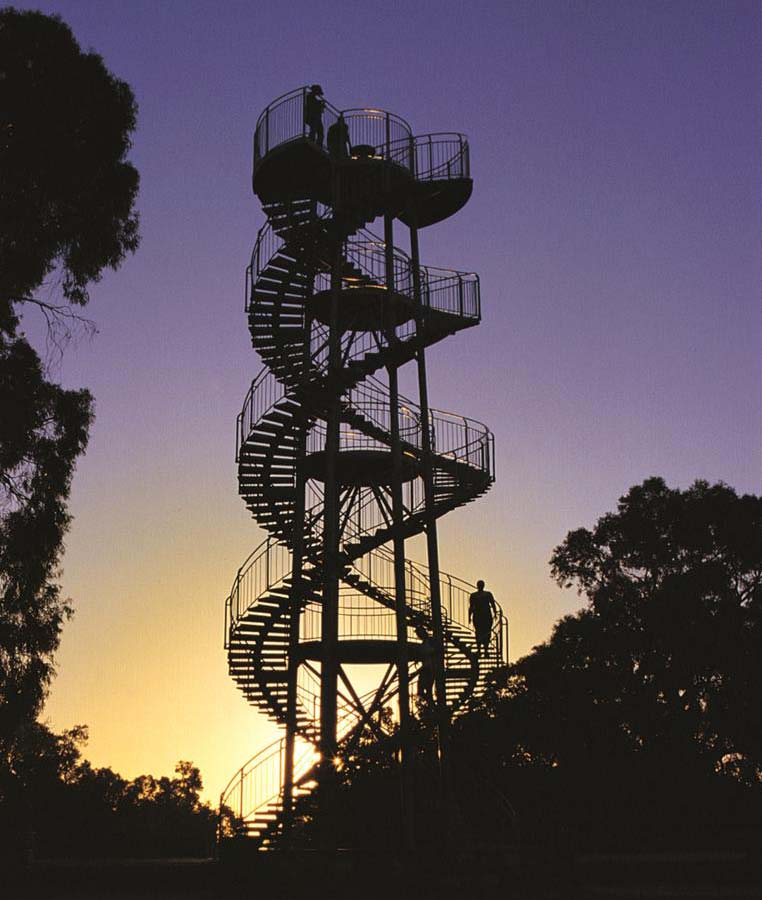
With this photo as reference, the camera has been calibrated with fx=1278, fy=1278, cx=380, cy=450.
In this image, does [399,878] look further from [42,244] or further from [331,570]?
[42,244]

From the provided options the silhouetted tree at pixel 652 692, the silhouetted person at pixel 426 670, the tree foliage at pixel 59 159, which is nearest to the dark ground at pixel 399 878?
the silhouetted person at pixel 426 670

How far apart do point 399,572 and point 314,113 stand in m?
10.0

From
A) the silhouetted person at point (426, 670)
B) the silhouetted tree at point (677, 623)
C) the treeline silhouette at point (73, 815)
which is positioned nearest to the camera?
the silhouetted person at point (426, 670)

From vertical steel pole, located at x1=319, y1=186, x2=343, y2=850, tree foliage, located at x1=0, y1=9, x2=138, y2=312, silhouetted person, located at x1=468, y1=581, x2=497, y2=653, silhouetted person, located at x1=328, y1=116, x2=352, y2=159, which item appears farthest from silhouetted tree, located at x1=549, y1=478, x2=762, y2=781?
tree foliage, located at x1=0, y1=9, x2=138, y2=312

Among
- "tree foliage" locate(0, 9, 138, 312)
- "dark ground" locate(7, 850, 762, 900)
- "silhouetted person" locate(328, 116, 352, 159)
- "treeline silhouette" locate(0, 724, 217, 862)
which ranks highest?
"silhouetted person" locate(328, 116, 352, 159)

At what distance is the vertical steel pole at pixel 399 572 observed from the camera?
23.0 m

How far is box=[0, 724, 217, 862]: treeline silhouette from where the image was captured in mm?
29266

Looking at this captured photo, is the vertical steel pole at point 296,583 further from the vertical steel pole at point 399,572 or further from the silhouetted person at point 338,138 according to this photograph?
the silhouetted person at point 338,138

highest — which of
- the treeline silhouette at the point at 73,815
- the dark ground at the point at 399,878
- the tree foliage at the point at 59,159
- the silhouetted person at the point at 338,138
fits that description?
the silhouetted person at the point at 338,138

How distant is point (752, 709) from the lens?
3250 cm

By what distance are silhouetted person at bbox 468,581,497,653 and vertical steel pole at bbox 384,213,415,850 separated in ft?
5.44

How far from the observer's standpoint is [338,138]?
2719 cm

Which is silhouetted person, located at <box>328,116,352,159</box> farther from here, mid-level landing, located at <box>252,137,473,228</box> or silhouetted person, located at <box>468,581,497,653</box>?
silhouetted person, located at <box>468,581,497,653</box>

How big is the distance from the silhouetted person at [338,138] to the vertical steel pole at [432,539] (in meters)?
3.08
